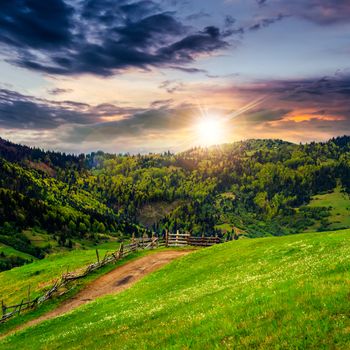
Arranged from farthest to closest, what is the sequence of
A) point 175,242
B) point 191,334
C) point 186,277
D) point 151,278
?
point 175,242
point 151,278
point 186,277
point 191,334

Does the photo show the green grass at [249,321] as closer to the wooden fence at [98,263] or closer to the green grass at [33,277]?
the wooden fence at [98,263]

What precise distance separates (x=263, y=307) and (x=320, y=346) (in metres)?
4.61

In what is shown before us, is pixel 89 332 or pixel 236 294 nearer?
pixel 236 294

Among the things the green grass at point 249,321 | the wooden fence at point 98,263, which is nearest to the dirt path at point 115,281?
the wooden fence at point 98,263

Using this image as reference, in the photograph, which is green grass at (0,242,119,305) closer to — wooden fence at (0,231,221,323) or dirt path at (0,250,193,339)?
wooden fence at (0,231,221,323)

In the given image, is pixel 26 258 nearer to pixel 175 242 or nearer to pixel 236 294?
pixel 175 242

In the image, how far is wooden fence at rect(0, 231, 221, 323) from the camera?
48406 mm

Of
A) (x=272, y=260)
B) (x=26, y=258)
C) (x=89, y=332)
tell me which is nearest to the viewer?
(x=89, y=332)

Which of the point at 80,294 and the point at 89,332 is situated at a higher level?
the point at 89,332

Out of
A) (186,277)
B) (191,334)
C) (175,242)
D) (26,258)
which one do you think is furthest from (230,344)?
(26,258)

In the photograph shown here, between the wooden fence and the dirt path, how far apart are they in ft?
8.84

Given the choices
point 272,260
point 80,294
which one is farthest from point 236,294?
point 80,294

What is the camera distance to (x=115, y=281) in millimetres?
53438

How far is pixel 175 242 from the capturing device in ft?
265
